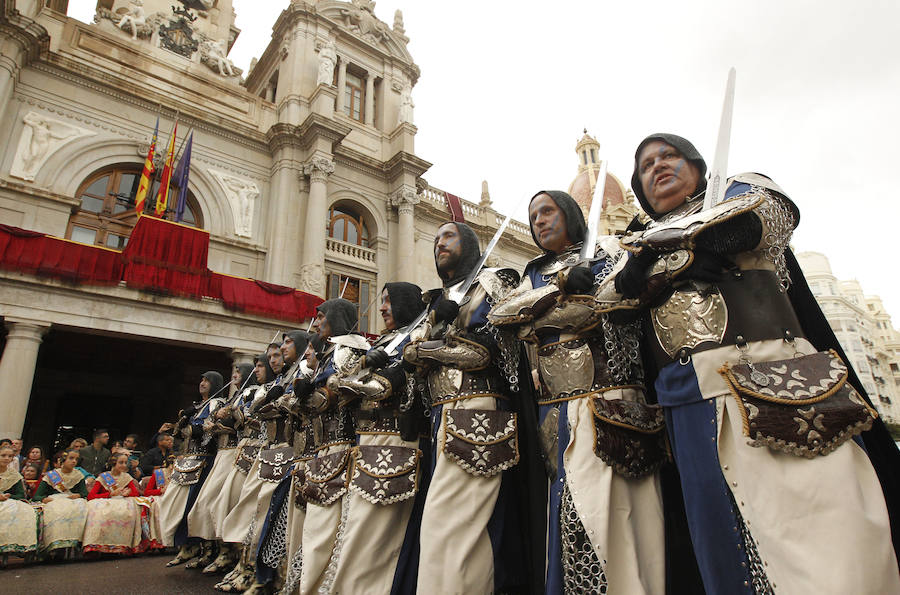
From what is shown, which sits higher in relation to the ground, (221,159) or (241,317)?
(221,159)

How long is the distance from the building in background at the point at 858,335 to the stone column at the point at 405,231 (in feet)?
113

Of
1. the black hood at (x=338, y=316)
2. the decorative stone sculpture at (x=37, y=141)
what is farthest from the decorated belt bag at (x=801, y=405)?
the decorative stone sculpture at (x=37, y=141)

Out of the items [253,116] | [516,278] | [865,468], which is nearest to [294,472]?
[516,278]

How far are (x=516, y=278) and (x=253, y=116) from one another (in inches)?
634

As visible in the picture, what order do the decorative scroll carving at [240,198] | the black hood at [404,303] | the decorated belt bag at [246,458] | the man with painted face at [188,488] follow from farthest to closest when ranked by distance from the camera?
the decorative scroll carving at [240,198] → the man with painted face at [188,488] → the decorated belt bag at [246,458] → the black hood at [404,303]

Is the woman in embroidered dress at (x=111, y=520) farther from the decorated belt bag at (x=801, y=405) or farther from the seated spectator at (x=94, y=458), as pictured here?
the decorated belt bag at (x=801, y=405)

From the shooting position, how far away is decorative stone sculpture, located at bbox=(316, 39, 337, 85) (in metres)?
17.2

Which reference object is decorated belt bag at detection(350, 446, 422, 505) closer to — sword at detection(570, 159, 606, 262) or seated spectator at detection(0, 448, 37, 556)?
sword at detection(570, 159, 606, 262)

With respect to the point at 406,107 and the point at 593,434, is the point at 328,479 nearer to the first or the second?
the point at 593,434

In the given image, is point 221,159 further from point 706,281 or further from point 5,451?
point 706,281

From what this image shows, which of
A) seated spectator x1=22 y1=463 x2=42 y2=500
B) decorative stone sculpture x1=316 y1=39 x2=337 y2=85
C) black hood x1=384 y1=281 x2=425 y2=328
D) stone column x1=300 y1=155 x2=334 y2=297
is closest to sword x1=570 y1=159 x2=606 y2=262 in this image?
black hood x1=384 y1=281 x2=425 y2=328

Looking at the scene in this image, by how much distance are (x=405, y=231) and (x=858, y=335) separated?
142ft

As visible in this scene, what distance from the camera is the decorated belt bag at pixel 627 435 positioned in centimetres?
194

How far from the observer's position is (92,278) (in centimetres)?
1029
